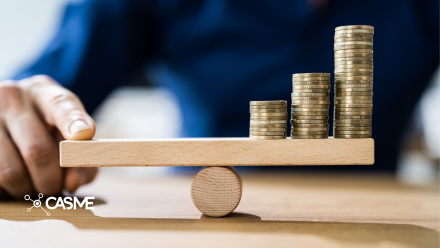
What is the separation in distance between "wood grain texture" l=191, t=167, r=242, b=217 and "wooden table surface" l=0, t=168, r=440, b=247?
33mm

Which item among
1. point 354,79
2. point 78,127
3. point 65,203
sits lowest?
point 65,203

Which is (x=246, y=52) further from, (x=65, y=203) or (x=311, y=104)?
(x=65, y=203)

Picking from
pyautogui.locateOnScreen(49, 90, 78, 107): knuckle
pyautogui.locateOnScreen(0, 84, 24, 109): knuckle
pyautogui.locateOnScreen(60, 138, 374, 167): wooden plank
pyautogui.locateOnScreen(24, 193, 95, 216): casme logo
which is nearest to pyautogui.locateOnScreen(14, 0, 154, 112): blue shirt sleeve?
pyautogui.locateOnScreen(0, 84, 24, 109): knuckle

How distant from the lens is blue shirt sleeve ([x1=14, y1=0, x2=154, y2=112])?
235cm

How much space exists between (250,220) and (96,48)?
1.90 metres

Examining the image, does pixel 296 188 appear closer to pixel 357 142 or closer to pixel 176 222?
pixel 357 142

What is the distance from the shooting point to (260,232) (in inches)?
33.4

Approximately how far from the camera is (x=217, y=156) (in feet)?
3.48

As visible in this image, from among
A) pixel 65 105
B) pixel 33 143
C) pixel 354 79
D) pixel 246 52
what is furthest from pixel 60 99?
pixel 246 52

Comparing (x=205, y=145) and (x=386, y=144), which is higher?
(x=205, y=145)

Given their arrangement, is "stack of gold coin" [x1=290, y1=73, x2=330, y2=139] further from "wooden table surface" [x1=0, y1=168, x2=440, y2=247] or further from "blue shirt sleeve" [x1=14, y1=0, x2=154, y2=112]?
"blue shirt sleeve" [x1=14, y1=0, x2=154, y2=112]

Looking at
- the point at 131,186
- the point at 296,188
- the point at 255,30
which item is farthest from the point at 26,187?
the point at 255,30

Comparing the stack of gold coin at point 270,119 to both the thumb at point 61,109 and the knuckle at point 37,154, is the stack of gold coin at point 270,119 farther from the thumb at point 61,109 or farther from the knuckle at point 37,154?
the knuckle at point 37,154

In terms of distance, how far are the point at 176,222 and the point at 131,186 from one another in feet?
2.20
